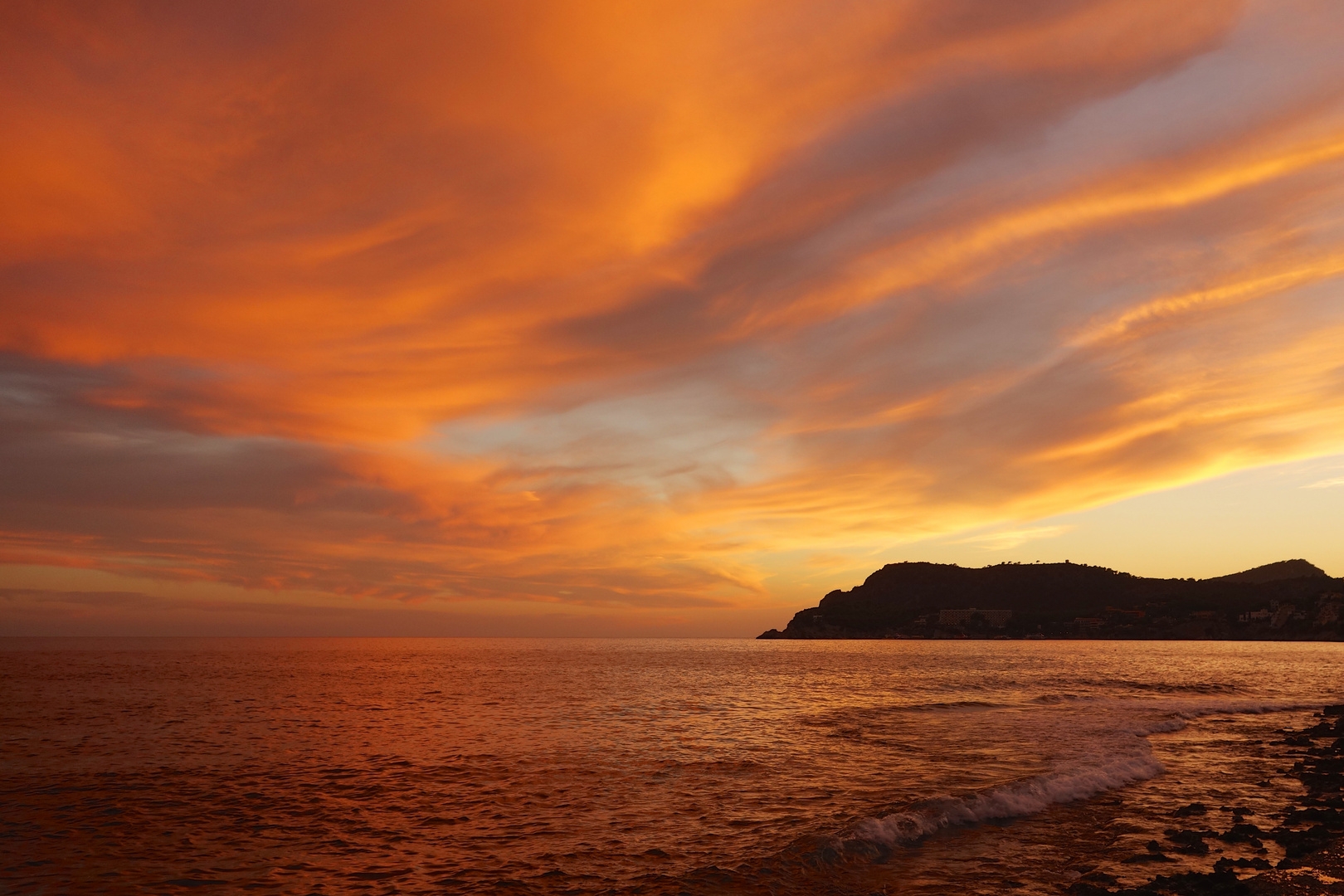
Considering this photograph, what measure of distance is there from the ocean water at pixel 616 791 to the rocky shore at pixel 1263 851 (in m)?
0.60

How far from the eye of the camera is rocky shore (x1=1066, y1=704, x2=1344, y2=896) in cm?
1487

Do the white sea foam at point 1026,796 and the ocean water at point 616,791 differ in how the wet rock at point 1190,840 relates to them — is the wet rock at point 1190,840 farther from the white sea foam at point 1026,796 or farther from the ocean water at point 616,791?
the white sea foam at point 1026,796

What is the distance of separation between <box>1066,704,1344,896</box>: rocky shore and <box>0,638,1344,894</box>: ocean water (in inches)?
23.7

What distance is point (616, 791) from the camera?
88.1 ft

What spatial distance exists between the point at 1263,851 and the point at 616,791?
18.6m

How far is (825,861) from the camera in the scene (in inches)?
724

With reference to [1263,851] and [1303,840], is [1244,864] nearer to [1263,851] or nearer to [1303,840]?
[1263,851]

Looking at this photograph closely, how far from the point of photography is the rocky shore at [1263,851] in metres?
14.9

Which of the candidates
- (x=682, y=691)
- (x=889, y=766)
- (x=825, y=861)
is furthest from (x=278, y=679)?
(x=825, y=861)

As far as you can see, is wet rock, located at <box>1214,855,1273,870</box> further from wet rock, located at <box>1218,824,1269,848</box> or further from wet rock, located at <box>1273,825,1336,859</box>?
wet rock, located at <box>1218,824,1269,848</box>

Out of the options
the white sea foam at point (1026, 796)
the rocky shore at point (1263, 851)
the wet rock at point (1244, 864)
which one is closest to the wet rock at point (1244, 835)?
the rocky shore at point (1263, 851)

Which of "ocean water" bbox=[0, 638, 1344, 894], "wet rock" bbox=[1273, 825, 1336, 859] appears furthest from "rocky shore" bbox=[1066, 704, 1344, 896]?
"ocean water" bbox=[0, 638, 1344, 894]

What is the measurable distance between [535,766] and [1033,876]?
2102 cm

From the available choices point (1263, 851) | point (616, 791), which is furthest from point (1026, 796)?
point (616, 791)
